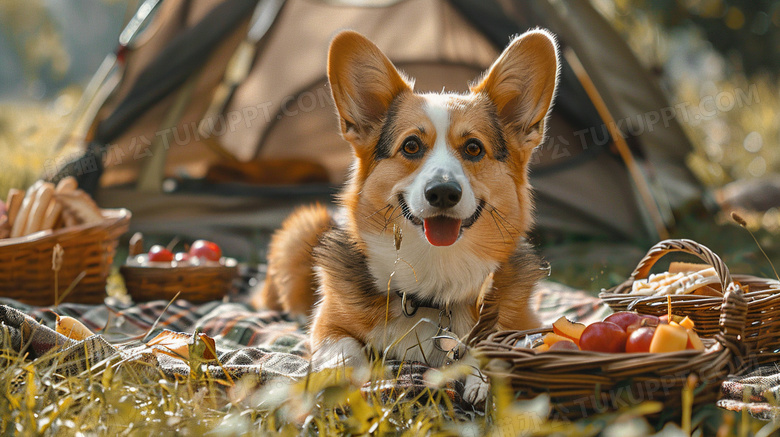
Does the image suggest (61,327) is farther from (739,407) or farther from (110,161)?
(110,161)

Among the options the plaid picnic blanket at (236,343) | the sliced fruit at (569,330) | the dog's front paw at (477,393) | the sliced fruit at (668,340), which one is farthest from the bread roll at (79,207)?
the sliced fruit at (668,340)

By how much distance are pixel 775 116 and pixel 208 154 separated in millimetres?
7464

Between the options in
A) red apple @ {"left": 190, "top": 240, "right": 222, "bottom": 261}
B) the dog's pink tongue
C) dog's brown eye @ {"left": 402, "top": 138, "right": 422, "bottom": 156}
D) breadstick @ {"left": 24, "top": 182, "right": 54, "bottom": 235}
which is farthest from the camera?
red apple @ {"left": 190, "top": 240, "right": 222, "bottom": 261}

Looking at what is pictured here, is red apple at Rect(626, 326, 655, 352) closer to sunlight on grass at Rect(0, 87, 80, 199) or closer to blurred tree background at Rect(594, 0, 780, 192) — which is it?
sunlight on grass at Rect(0, 87, 80, 199)

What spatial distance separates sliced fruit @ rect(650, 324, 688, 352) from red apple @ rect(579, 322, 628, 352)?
8 cm

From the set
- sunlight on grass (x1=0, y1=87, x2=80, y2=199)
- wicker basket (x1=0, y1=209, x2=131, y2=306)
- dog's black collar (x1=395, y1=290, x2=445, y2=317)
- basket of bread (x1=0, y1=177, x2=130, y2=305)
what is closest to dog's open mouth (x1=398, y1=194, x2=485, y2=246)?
dog's black collar (x1=395, y1=290, x2=445, y2=317)

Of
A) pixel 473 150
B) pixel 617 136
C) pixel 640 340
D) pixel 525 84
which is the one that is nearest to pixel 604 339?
pixel 640 340

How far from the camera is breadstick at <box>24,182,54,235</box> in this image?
271 centimetres

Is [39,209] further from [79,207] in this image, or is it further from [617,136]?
[617,136]

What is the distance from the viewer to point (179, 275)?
301 centimetres

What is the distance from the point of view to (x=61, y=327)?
187 cm

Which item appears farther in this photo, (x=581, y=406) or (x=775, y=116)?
(x=775, y=116)

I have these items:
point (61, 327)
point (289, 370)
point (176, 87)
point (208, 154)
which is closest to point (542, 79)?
point (289, 370)

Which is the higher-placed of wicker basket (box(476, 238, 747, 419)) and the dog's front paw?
wicker basket (box(476, 238, 747, 419))
